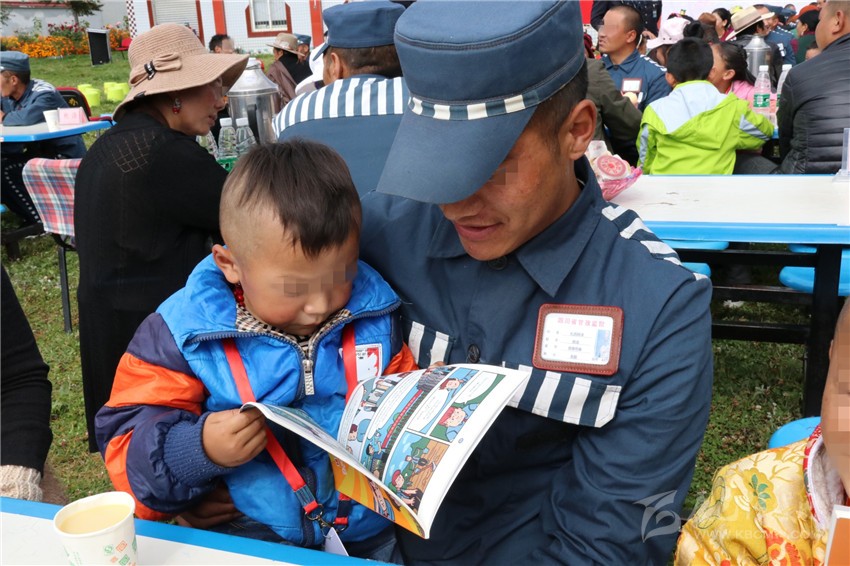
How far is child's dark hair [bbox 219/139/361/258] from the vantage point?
139 centimetres

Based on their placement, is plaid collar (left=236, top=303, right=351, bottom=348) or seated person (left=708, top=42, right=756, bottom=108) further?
seated person (left=708, top=42, right=756, bottom=108)

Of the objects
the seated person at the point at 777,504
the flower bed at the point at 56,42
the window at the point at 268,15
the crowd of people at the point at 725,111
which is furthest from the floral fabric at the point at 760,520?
the flower bed at the point at 56,42

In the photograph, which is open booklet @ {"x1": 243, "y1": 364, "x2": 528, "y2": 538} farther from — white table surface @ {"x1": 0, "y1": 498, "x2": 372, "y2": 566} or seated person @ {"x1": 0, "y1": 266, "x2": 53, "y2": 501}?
seated person @ {"x1": 0, "y1": 266, "x2": 53, "y2": 501}

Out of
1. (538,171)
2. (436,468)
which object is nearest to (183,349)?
(436,468)

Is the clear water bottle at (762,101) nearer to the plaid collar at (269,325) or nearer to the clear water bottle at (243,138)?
the clear water bottle at (243,138)

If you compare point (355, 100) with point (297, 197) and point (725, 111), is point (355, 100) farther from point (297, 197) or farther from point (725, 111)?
point (725, 111)

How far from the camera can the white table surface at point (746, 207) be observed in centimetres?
256

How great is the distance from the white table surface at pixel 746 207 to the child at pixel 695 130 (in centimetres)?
94

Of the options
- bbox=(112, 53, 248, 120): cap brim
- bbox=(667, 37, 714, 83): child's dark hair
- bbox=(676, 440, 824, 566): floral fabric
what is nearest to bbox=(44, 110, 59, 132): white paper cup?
bbox=(112, 53, 248, 120): cap brim

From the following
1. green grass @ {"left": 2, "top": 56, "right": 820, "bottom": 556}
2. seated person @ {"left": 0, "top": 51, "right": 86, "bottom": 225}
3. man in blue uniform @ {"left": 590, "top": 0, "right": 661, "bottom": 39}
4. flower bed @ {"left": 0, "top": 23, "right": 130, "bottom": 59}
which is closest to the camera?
green grass @ {"left": 2, "top": 56, "right": 820, "bottom": 556}

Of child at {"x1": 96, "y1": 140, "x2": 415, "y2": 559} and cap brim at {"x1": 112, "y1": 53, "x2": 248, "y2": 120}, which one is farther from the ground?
cap brim at {"x1": 112, "y1": 53, "x2": 248, "y2": 120}

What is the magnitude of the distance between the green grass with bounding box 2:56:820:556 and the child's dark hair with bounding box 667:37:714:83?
152 cm

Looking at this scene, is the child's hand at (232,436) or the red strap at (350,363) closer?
the child's hand at (232,436)

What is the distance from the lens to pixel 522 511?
4.78 ft
